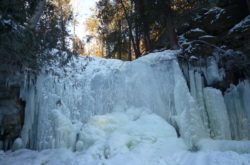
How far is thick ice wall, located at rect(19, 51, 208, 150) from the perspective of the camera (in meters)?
5.36

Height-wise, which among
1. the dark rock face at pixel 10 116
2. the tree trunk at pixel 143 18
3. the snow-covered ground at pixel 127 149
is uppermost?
the tree trunk at pixel 143 18

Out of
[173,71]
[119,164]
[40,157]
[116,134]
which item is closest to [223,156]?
[119,164]

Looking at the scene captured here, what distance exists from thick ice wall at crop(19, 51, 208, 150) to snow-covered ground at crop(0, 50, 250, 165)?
→ 25 millimetres

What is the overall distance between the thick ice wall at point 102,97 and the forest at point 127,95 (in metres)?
0.03

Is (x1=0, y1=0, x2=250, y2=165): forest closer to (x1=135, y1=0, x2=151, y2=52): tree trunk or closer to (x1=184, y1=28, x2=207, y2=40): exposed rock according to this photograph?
(x1=184, y1=28, x2=207, y2=40): exposed rock

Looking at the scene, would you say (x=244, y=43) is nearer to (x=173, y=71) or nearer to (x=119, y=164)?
(x=173, y=71)

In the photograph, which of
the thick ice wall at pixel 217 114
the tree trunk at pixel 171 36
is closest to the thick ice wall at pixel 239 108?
the thick ice wall at pixel 217 114

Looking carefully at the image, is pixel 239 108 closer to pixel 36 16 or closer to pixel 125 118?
pixel 125 118

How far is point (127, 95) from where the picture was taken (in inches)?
251

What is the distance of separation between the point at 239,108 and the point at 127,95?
342 cm

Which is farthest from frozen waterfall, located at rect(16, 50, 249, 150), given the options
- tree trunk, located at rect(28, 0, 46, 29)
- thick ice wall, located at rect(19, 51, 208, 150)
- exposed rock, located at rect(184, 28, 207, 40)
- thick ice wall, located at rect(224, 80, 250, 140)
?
tree trunk, located at rect(28, 0, 46, 29)

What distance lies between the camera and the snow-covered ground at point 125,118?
444cm

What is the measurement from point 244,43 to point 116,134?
5073mm

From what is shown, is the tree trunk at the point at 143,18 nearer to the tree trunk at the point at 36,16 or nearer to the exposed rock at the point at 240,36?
the exposed rock at the point at 240,36
